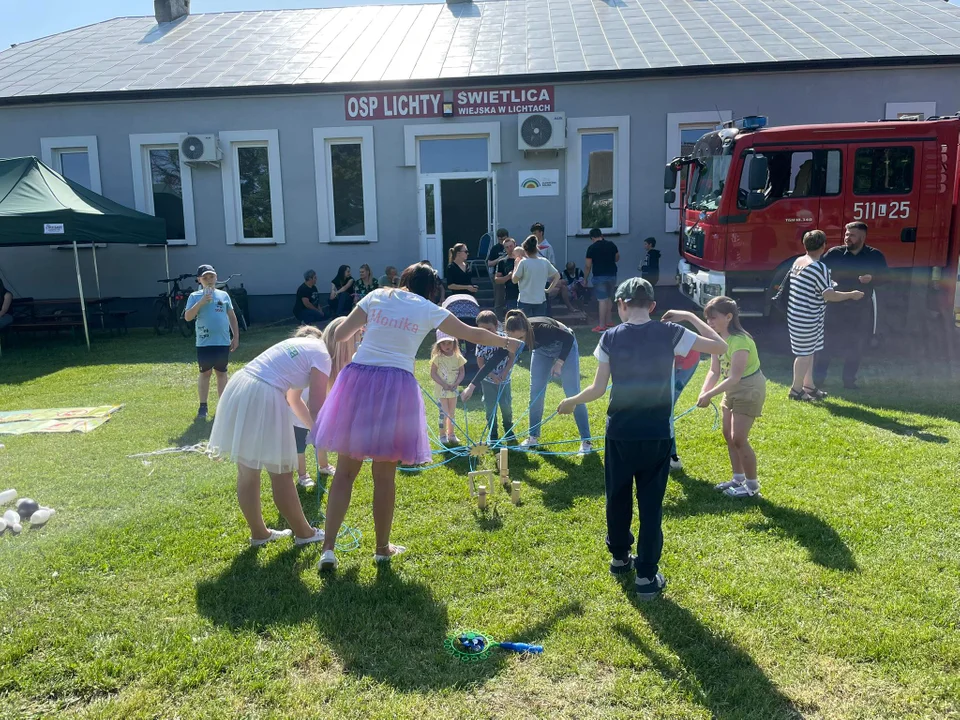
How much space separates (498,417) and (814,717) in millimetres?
3990

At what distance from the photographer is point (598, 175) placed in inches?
576

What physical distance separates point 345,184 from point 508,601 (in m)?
12.8

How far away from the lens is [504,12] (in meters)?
18.3

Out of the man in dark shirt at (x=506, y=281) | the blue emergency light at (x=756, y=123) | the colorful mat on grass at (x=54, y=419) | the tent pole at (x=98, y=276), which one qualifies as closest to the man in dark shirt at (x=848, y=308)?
the blue emergency light at (x=756, y=123)

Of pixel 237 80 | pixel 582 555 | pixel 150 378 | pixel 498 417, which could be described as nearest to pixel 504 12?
pixel 237 80

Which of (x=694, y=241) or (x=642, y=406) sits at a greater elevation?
(x=694, y=241)

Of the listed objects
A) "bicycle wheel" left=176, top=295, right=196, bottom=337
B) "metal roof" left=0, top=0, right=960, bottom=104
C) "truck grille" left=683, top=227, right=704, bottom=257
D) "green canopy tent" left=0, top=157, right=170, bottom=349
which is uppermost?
"metal roof" left=0, top=0, right=960, bottom=104

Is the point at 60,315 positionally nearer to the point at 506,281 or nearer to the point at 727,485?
the point at 506,281

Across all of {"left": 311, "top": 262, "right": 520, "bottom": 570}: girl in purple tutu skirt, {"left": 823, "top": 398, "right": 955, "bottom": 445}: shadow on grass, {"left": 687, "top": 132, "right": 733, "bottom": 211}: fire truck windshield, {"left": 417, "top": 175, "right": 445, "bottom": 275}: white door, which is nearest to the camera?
{"left": 311, "top": 262, "right": 520, "bottom": 570}: girl in purple tutu skirt

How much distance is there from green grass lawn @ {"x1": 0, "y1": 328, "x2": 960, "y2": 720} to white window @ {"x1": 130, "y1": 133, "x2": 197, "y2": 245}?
10.3 metres

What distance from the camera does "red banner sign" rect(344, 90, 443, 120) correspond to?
47.6 ft

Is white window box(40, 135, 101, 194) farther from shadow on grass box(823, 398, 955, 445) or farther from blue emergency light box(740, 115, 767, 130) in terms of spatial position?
shadow on grass box(823, 398, 955, 445)

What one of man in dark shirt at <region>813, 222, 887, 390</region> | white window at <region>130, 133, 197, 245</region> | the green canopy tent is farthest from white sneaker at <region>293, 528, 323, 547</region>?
white window at <region>130, 133, 197, 245</region>

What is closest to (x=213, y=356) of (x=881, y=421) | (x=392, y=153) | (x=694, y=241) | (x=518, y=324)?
(x=518, y=324)
